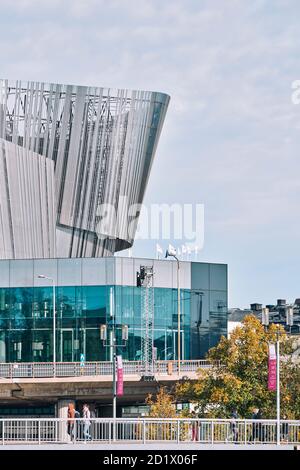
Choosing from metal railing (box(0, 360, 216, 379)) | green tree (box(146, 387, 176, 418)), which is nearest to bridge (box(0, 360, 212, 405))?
metal railing (box(0, 360, 216, 379))

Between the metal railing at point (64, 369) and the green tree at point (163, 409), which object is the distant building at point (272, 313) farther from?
the green tree at point (163, 409)

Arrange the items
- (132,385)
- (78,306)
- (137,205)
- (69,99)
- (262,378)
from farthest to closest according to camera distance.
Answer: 1. (137,205)
2. (69,99)
3. (78,306)
4. (132,385)
5. (262,378)

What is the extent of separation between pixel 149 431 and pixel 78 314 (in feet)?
171

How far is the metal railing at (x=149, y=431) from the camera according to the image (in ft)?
150

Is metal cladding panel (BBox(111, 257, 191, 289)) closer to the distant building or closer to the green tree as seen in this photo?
the green tree

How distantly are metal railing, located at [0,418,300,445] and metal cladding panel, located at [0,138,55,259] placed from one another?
Result: 2237 inches

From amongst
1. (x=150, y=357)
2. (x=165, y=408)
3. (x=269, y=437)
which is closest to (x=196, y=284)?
(x=150, y=357)

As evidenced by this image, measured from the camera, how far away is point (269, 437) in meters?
46.7

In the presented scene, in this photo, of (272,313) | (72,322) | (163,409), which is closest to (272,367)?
(163,409)

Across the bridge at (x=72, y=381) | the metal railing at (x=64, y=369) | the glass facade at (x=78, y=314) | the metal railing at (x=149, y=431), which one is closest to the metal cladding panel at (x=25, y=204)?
the glass facade at (x=78, y=314)

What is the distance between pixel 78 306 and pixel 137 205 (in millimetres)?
26232

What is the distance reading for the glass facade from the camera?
9750cm

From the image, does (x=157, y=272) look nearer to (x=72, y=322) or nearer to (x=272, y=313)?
(x=72, y=322)
